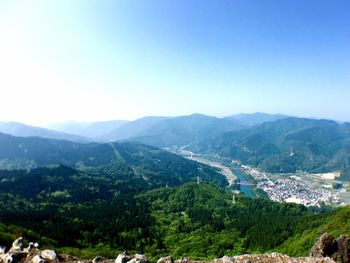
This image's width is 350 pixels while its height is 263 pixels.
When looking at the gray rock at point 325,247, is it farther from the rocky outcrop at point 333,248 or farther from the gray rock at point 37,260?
the gray rock at point 37,260

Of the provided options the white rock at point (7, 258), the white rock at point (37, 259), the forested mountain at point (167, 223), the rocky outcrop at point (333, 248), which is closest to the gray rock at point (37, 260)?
the white rock at point (37, 259)

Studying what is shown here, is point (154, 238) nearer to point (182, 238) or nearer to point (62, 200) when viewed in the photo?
point (182, 238)

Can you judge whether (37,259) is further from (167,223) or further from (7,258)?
(167,223)

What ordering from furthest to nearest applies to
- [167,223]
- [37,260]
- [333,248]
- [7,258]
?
[167,223] < [333,248] < [7,258] < [37,260]

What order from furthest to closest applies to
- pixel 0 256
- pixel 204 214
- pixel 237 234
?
pixel 204 214
pixel 237 234
pixel 0 256

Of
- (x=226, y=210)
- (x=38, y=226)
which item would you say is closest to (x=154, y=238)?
(x=38, y=226)

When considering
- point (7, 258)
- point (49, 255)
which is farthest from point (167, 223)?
point (7, 258)

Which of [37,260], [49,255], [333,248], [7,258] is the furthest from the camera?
[333,248]

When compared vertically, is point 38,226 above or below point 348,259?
below

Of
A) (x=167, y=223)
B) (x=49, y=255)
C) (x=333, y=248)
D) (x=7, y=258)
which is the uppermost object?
(x=49, y=255)

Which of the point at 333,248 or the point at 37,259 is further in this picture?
the point at 333,248

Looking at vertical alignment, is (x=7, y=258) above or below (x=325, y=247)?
above
